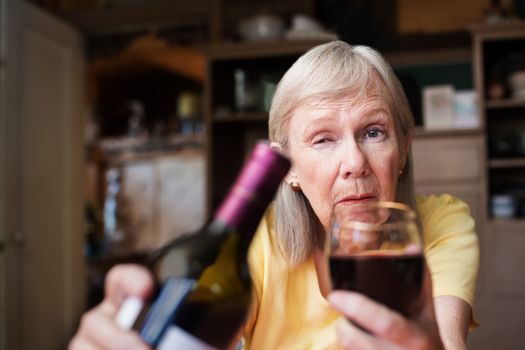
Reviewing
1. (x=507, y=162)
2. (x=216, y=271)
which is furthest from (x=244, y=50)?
(x=216, y=271)

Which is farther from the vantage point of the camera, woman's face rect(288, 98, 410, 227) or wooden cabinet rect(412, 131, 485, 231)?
wooden cabinet rect(412, 131, 485, 231)

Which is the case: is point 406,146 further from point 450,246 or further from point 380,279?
point 380,279

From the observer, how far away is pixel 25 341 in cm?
277

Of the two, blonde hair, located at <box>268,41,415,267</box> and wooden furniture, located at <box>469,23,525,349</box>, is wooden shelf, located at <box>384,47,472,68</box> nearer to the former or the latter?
wooden furniture, located at <box>469,23,525,349</box>

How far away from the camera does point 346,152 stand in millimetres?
656

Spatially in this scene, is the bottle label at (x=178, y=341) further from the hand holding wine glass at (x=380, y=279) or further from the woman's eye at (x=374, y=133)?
the woman's eye at (x=374, y=133)

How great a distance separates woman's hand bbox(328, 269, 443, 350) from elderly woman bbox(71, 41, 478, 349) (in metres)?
0.25

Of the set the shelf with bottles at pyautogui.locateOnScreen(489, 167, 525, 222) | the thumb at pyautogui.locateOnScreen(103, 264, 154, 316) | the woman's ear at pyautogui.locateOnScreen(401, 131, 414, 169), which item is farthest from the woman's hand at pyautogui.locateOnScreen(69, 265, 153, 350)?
the shelf with bottles at pyautogui.locateOnScreen(489, 167, 525, 222)

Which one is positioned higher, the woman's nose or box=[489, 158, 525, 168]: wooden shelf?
box=[489, 158, 525, 168]: wooden shelf

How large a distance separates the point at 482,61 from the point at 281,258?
246 centimetres

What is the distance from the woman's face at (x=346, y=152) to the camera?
66 cm

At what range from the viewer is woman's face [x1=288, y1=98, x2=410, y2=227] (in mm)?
656

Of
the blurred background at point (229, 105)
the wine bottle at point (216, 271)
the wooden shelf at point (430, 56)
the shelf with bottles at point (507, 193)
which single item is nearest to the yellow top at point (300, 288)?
the wine bottle at point (216, 271)

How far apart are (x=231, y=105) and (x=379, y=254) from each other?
2.98 m
